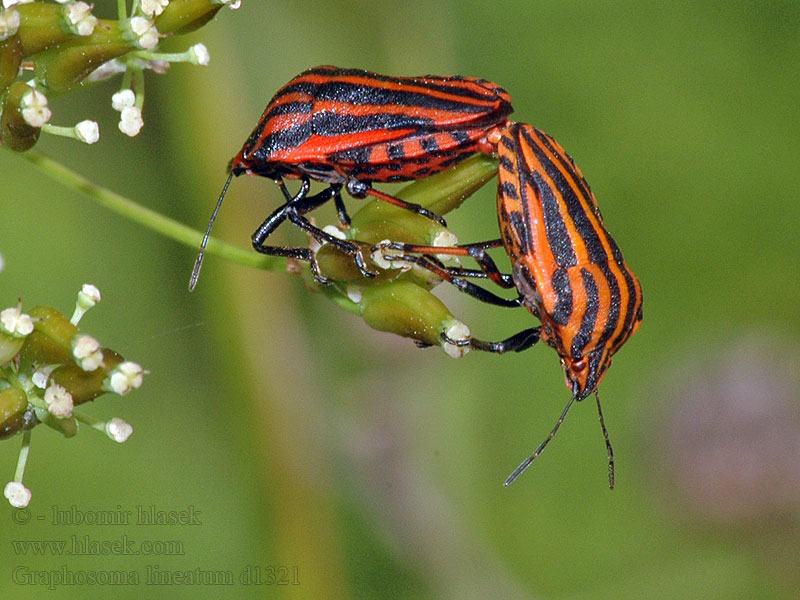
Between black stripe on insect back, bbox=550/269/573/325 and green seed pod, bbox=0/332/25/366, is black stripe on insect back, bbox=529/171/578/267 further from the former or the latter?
green seed pod, bbox=0/332/25/366

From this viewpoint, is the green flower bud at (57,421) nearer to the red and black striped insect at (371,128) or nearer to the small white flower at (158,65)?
the red and black striped insect at (371,128)

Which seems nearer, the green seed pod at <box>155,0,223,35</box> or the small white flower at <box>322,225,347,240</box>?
the green seed pod at <box>155,0,223,35</box>

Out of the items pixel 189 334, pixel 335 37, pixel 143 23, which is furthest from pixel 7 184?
pixel 143 23

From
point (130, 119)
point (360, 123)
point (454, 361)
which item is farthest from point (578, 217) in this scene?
point (454, 361)

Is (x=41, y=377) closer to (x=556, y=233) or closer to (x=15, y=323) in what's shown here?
(x=15, y=323)

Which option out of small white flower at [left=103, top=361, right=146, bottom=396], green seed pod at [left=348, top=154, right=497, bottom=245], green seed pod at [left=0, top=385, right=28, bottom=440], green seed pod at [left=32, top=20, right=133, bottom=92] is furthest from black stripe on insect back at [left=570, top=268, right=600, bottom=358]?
green seed pod at [left=0, top=385, right=28, bottom=440]

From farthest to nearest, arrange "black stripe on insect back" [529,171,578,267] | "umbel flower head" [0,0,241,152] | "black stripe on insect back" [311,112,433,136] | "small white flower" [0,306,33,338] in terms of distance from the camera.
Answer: "black stripe on insect back" [311,112,433,136] → "black stripe on insect back" [529,171,578,267] → "umbel flower head" [0,0,241,152] → "small white flower" [0,306,33,338]

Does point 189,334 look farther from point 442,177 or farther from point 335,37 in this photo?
point 442,177

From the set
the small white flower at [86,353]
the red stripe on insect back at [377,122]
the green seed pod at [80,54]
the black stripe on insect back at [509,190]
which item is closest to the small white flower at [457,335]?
the black stripe on insect back at [509,190]
